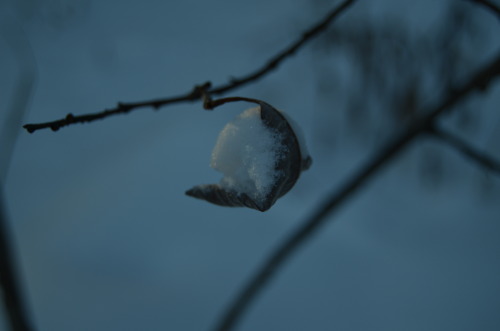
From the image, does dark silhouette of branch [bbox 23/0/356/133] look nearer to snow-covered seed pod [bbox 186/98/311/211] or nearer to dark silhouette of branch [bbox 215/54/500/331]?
snow-covered seed pod [bbox 186/98/311/211]

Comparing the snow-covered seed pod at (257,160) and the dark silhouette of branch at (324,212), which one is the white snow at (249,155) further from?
the dark silhouette of branch at (324,212)

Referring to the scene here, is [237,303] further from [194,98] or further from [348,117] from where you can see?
[348,117]

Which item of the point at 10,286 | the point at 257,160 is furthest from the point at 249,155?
the point at 10,286

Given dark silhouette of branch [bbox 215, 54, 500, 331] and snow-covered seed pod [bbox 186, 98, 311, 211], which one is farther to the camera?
dark silhouette of branch [bbox 215, 54, 500, 331]

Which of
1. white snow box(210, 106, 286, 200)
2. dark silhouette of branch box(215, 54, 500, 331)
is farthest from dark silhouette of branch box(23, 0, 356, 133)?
dark silhouette of branch box(215, 54, 500, 331)

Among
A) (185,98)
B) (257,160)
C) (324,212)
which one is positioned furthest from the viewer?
(324,212)

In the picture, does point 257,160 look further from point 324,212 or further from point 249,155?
point 324,212

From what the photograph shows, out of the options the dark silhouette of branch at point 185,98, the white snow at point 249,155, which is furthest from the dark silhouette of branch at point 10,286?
the white snow at point 249,155

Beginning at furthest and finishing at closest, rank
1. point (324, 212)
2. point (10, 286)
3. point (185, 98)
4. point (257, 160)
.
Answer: point (324, 212), point (10, 286), point (185, 98), point (257, 160)
